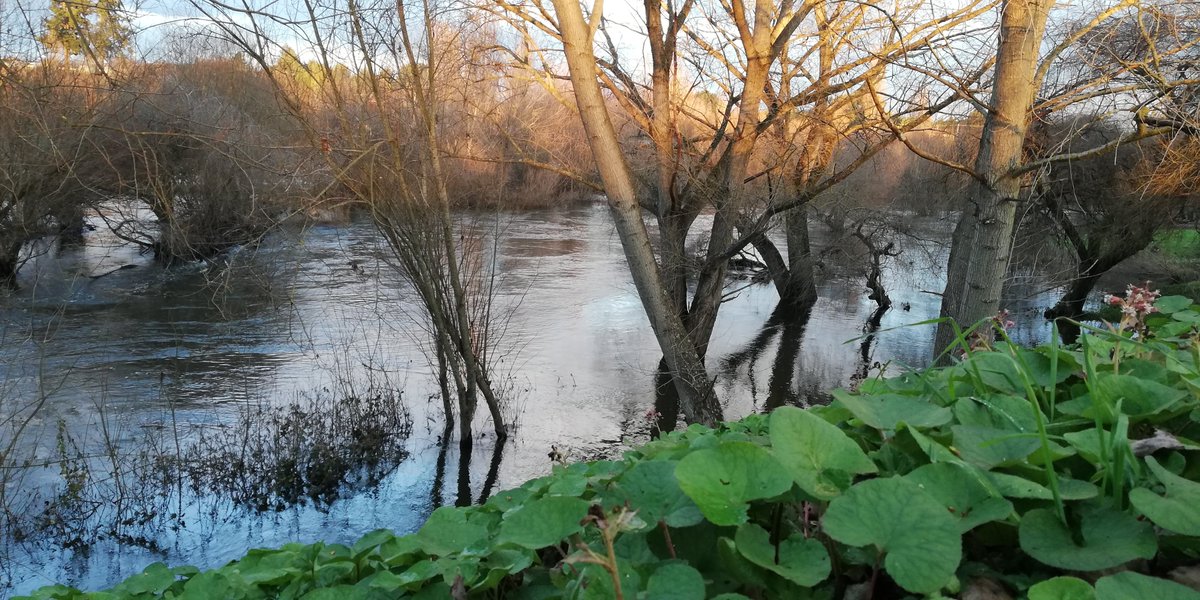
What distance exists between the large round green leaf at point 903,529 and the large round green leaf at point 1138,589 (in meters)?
0.14

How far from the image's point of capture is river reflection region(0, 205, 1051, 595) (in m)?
7.84

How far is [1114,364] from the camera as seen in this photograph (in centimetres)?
167

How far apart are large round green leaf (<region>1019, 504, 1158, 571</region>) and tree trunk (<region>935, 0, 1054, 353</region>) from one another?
5829 millimetres

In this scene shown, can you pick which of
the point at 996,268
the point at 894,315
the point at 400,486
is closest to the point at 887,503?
the point at 996,268

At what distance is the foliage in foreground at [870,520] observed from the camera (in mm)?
974

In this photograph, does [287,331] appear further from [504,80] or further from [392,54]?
[392,54]

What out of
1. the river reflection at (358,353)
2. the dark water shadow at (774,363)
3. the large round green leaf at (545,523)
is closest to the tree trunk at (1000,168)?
the river reflection at (358,353)

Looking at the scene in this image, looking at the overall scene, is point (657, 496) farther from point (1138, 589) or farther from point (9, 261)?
point (9, 261)

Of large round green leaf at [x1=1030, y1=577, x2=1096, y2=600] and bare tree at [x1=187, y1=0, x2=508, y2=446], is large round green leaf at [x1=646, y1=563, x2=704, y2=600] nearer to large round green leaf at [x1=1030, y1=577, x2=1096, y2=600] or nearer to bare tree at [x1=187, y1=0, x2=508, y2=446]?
large round green leaf at [x1=1030, y1=577, x2=1096, y2=600]

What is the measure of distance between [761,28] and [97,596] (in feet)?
31.9

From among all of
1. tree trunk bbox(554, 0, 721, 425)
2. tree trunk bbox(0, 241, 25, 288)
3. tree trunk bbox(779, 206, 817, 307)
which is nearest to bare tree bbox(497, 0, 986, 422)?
tree trunk bbox(554, 0, 721, 425)

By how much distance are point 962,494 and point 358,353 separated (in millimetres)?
11169

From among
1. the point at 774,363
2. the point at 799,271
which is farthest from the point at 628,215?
the point at 799,271

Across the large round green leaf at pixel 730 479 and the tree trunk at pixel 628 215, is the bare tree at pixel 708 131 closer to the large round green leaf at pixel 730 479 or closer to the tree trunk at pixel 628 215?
the tree trunk at pixel 628 215
